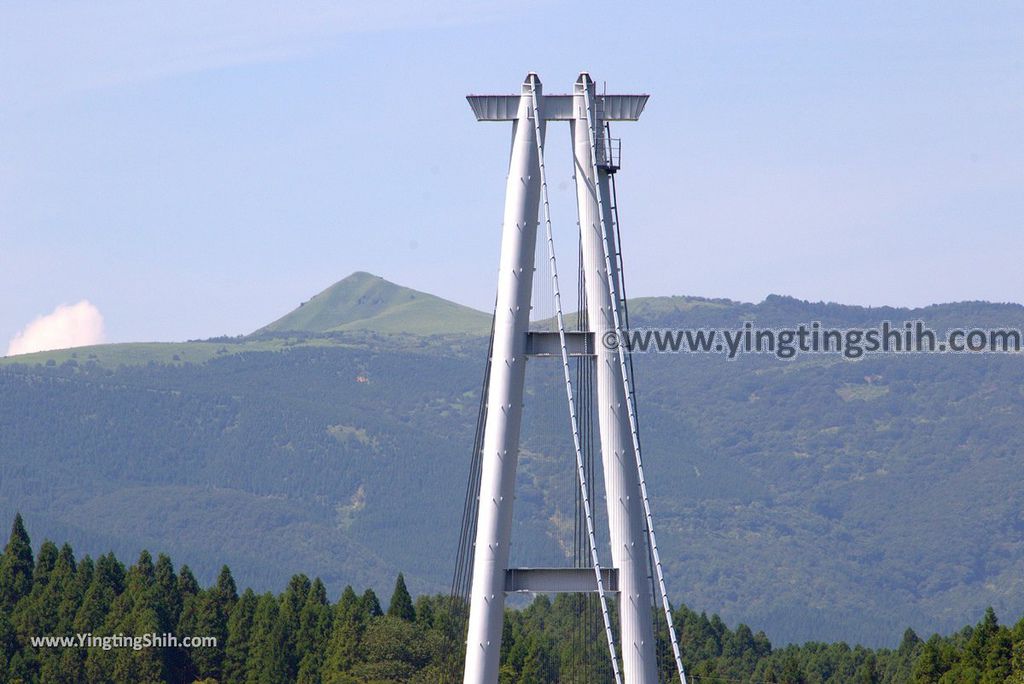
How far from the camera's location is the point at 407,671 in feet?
333

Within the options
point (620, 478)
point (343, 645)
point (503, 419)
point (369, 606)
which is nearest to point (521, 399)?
point (503, 419)

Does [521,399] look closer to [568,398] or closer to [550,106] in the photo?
[568,398]

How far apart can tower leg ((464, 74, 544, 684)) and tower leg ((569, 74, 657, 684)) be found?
1.16 m

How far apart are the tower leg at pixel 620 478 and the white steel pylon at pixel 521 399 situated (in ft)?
0.06

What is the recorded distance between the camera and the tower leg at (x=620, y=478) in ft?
125

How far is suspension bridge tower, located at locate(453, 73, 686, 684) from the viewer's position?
38.1m

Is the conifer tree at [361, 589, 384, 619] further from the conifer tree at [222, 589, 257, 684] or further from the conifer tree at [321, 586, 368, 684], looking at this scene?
the conifer tree at [222, 589, 257, 684]

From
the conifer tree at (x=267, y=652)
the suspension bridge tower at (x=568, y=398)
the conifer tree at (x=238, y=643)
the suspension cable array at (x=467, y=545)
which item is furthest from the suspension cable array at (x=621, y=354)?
the conifer tree at (x=238, y=643)

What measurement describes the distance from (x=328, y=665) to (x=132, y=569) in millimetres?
14086

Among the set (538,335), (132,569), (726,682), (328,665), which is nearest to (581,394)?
(538,335)

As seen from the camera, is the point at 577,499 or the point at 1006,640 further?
the point at 1006,640

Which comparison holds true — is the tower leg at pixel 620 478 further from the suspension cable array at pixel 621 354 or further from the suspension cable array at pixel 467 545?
the suspension cable array at pixel 467 545

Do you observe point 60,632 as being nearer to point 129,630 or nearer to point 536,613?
point 129,630

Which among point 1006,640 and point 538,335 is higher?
point 538,335
